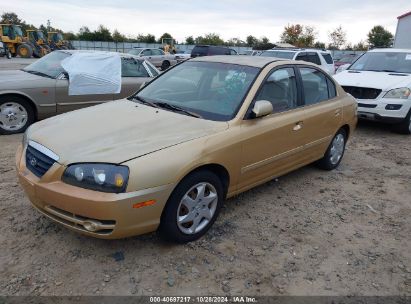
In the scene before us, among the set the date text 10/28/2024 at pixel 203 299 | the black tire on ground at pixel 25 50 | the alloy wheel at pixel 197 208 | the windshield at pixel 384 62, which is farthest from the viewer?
the black tire on ground at pixel 25 50

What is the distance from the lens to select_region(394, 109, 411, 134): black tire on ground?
7.89m

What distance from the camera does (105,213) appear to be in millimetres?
2797

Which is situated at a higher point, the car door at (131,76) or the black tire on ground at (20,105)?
the car door at (131,76)

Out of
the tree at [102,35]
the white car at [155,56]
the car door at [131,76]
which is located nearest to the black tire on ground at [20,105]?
the car door at [131,76]

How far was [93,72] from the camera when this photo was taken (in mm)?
7285

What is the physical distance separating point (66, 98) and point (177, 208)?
4688mm

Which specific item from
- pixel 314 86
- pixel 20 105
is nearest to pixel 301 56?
pixel 314 86

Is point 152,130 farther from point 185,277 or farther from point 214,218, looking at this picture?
point 185,277

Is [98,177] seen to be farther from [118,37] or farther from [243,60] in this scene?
[118,37]

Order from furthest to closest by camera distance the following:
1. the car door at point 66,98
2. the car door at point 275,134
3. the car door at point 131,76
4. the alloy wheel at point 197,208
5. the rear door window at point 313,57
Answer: the rear door window at point 313,57, the car door at point 131,76, the car door at point 66,98, the car door at point 275,134, the alloy wheel at point 197,208

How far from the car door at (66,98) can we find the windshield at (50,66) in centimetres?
22

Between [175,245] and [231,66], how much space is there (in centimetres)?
205

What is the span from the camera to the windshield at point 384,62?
864 centimetres

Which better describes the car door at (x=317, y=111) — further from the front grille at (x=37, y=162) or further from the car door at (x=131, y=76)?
the car door at (x=131, y=76)
